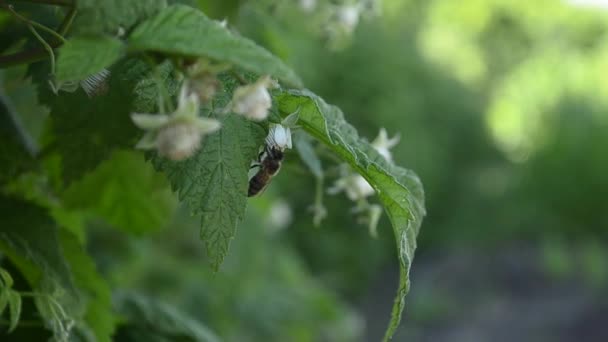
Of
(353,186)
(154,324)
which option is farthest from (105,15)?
(154,324)

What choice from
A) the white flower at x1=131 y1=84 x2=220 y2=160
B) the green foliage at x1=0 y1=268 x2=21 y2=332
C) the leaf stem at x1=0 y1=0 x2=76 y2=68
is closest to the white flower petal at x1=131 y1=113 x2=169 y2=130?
the white flower at x1=131 y1=84 x2=220 y2=160

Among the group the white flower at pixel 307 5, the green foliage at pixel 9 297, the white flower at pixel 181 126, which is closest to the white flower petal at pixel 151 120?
the white flower at pixel 181 126

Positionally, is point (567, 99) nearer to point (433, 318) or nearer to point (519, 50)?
point (433, 318)

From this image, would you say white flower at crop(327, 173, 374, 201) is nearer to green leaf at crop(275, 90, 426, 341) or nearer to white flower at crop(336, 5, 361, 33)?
green leaf at crop(275, 90, 426, 341)

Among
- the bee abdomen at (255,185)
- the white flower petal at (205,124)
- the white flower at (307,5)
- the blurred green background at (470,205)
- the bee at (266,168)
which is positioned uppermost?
the blurred green background at (470,205)

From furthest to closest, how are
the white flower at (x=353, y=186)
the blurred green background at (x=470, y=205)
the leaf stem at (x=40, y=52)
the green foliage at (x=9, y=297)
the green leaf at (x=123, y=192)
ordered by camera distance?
the blurred green background at (x=470, y=205) → the green leaf at (x=123, y=192) → the white flower at (x=353, y=186) → the green foliage at (x=9, y=297) → the leaf stem at (x=40, y=52)

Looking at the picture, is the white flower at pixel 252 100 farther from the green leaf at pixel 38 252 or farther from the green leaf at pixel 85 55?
the green leaf at pixel 38 252

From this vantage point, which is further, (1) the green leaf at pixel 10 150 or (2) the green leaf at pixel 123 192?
(2) the green leaf at pixel 123 192

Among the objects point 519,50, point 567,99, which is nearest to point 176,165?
point 567,99
